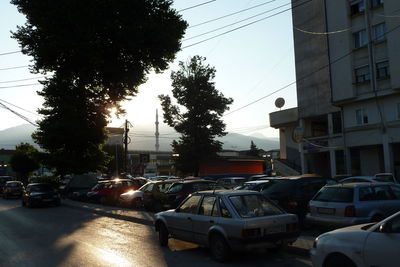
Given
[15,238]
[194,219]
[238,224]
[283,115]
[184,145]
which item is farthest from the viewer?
[184,145]

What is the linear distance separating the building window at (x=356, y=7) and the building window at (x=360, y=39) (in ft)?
5.37

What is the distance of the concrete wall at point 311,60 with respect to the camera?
37.8 metres

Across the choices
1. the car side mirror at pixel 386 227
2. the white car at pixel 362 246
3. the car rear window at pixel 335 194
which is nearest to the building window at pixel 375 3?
the car rear window at pixel 335 194

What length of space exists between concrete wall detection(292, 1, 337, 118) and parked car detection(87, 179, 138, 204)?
19919mm

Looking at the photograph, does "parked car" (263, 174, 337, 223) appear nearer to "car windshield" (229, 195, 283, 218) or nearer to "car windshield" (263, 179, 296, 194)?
"car windshield" (263, 179, 296, 194)

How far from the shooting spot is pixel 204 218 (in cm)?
898

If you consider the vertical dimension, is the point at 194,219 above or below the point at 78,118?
below

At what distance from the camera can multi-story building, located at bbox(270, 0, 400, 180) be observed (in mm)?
30250

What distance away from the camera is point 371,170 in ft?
112

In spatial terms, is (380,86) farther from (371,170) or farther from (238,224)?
(238,224)

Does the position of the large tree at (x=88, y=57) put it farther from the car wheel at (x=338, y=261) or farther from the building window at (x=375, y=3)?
the car wheel at (x=338, y=261)

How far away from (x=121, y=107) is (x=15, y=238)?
2027cm

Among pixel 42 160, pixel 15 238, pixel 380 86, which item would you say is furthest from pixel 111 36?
pixel 380 86

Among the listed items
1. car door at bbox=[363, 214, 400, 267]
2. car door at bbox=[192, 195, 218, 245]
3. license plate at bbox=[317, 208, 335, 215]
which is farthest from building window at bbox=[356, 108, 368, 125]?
car door at bbox=[363, 214, 400, 267]
